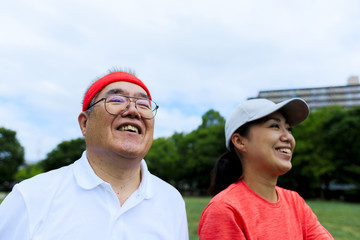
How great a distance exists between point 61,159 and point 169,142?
22.2 metres

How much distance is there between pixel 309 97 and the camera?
104562 millimetres

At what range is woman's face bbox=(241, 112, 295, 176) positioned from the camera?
2809 millimetres

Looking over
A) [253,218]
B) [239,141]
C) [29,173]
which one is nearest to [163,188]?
[253,218]

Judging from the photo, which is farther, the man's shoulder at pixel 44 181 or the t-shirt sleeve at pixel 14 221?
the man's shoulder at pixel 44 181

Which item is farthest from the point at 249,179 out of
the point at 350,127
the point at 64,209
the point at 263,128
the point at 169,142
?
the point at 169,142

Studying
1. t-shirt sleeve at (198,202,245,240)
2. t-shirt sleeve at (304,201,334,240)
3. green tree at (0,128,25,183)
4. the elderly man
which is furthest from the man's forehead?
green tree at (0,128,25,183)

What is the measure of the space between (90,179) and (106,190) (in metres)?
0.14

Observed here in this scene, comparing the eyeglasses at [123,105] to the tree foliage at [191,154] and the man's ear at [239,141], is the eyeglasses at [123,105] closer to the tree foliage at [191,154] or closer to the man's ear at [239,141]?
the man's ear at [239,141]

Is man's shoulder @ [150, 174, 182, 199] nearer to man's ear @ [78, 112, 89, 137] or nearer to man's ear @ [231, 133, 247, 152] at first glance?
man's ear @ [78, 112, 89, 137]

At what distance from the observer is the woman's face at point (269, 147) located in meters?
2.81

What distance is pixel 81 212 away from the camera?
6.40ft

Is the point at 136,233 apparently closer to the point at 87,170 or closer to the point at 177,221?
the point at 177,221

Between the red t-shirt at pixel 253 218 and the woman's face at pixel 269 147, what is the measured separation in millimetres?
243

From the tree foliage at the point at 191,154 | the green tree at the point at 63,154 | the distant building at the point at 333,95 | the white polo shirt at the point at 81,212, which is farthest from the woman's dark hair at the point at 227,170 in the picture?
the distant building at the point at 333,95
